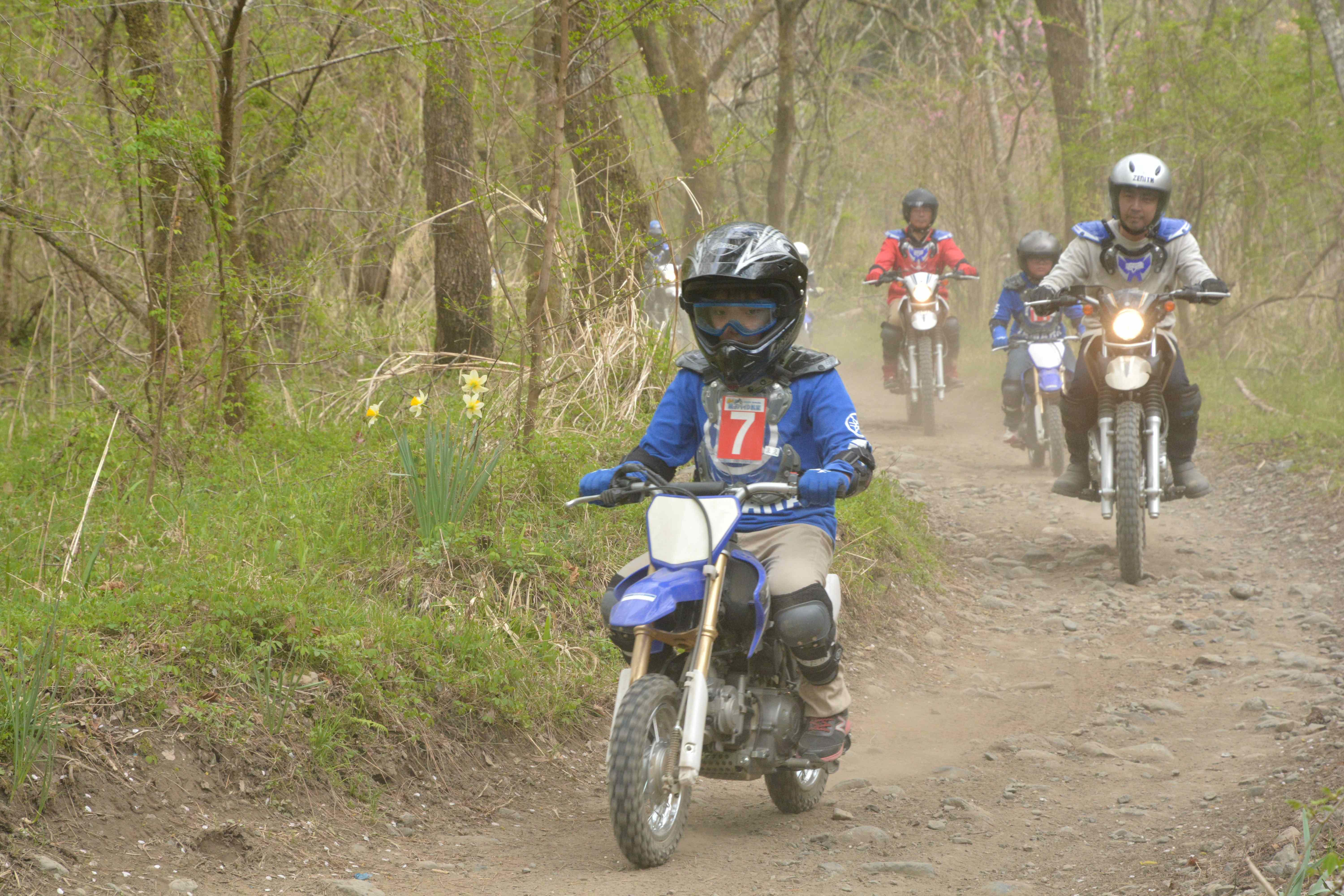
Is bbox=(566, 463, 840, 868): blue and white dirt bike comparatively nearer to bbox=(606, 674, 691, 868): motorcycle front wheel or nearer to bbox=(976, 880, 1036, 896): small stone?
bbox=(606, 674, 691, 868): motorcycle front wheel

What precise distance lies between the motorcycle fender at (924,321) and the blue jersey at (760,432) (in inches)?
355

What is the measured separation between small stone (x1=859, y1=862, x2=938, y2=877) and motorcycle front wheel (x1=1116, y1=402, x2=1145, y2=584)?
4.29m

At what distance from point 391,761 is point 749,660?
134cm

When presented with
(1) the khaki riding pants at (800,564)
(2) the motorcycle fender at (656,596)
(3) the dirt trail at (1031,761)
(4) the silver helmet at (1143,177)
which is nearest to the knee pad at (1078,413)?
(3) the dirt trail at (1031,761)

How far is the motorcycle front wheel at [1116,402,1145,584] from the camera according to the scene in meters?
7.78

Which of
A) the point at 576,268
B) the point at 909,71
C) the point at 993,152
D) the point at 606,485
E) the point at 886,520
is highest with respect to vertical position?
the point at 909,71

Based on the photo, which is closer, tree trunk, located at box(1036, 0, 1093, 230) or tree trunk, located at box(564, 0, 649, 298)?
tree trunk, located at box(564, 0, 649, 298)

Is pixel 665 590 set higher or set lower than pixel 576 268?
lower

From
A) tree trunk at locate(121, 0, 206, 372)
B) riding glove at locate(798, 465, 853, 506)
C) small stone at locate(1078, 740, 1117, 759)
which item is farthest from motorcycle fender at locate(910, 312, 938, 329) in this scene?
riding glove at locate(798, 465, 853, 506)

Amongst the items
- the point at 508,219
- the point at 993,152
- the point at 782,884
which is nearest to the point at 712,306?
the point at 782,884

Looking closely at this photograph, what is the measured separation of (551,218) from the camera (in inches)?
260

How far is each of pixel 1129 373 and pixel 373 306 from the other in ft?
20.8

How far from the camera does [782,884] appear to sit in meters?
3.91

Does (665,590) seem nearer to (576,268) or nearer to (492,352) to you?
(576,268)
